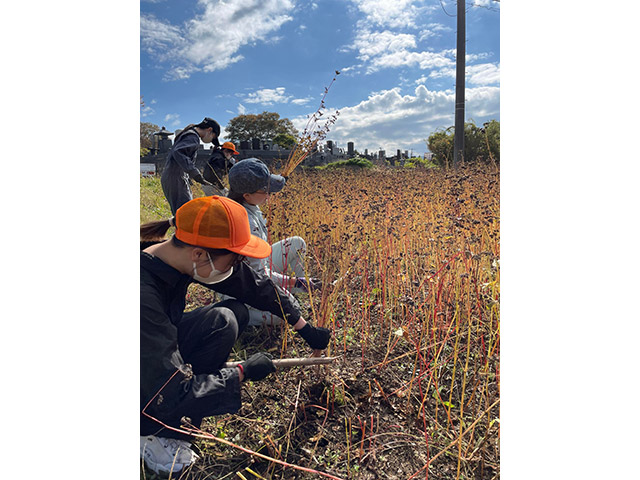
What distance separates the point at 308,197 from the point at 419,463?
7.69 feet

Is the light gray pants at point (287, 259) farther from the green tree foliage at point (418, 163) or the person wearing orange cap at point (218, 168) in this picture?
the green tree foliage at point (418, 163)

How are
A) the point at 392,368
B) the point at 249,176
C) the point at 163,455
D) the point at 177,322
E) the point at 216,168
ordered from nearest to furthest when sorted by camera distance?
the point at 163,455
the point at 177,322
the point at 392,368
the point at 249,176
the point at 216,168

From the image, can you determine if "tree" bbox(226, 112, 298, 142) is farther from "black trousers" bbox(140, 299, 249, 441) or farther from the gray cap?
"black trousers" bbox(140, 299, 249, 441)

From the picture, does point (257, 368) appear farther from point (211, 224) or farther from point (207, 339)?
point (211, 224)

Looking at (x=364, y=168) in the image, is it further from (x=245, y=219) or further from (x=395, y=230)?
(x=245, y=219)

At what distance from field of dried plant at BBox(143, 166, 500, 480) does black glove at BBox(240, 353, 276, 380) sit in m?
0.18

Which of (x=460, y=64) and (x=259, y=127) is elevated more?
(x=460, y=64)

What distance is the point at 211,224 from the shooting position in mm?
1082

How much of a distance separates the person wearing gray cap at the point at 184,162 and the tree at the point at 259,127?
1.83 feet

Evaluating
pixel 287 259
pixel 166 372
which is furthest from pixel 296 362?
pixel 287 259

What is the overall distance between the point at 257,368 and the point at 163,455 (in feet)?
1.34

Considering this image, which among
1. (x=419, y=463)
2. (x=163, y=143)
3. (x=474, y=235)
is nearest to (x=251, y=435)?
(x=419, y=463)

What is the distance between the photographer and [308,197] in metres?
3.19

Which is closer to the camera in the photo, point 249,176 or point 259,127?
point 259,127
